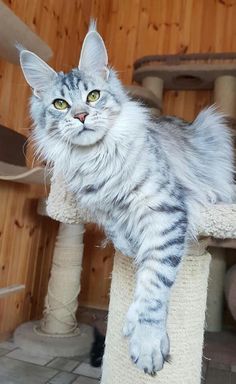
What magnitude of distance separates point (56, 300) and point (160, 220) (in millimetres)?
1129

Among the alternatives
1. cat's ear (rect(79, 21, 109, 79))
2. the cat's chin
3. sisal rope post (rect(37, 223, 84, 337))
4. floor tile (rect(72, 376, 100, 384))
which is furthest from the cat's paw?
sisal rope post (rect(37, 223, 84, 337))

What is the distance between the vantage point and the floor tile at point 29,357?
1.55 metres

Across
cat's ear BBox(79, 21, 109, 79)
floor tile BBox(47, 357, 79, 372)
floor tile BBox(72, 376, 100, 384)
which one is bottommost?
floor tile BBox(72, 376, 100, 384)

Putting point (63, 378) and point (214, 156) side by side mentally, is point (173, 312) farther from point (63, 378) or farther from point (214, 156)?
point (63, 378)

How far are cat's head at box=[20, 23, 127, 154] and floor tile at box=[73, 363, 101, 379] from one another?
1.00 metres

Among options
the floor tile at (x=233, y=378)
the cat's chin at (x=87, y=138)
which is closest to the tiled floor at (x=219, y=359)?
the floor tile at (x=233, y=378)

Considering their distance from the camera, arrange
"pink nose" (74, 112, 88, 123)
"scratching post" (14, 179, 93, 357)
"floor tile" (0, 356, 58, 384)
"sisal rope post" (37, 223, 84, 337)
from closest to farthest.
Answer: "pink nose" (74, 112, 88, 123)
"floor tile" (0, 356, 58, 384)
"scratching post" (14, 179, 93, 357)
"sisal rope post" (37, 223, 84, 337)

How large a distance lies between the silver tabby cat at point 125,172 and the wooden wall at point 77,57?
0.84 meters

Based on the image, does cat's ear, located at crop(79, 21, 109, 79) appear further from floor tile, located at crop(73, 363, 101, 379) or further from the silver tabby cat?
floor tile, located at crop(73, 363, 101, 379)

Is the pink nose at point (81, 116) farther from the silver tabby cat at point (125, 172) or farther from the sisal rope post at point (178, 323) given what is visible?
the sisal rope post at point (178, 323)

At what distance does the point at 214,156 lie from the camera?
4.01ft

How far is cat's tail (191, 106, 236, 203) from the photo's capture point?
3.74ft

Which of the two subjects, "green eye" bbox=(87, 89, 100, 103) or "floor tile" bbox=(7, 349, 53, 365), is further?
"floor tile" bbox=(7, 349, 53, 365)

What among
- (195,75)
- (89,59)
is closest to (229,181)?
(89,59)
